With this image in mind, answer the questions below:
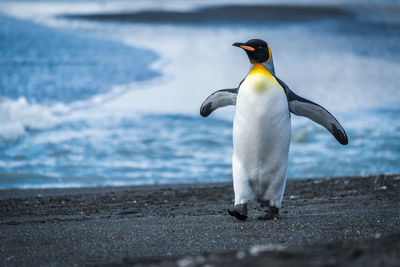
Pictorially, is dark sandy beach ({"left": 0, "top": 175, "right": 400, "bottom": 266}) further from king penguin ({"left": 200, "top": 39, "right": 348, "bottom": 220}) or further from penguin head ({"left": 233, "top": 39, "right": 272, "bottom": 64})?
penguin head ({"left": 233, "top": 39, "right": 272, "bottom": 64})

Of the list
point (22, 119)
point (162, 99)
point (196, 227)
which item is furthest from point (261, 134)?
point (162, 99)

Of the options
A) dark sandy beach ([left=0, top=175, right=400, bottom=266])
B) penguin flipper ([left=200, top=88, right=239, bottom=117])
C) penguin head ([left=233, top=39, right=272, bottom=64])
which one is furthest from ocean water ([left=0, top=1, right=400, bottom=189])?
penguin head ([left=233, top=39, right=272, bottom=64])

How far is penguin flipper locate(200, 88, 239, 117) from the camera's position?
5.78 meters

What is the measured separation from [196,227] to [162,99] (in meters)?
10.3

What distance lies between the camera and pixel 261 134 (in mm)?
5352

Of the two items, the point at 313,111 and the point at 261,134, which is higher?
the point at 313,111

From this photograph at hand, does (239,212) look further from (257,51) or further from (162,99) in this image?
(162,99)

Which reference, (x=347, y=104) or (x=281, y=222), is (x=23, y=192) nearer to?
(x=281, y=222)

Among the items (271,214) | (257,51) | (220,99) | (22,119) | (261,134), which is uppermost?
(257,51)

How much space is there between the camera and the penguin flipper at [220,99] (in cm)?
578

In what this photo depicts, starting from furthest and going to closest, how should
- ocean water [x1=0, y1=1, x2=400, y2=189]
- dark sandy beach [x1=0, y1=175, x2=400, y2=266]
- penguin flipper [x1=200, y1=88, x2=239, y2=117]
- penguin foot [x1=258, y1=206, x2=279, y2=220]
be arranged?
ocean water [x1=0, y1=1, x2=400, y2=189] < penguin flipper [x1=200, y1=88, x2=239, y2=117] < penguin foot [x1=258, y1=206, x2=279, y2=220] < dark sandy beach [x1=0, y1=175, x2=400, y2=266]

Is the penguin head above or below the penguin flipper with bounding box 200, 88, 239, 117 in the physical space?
above

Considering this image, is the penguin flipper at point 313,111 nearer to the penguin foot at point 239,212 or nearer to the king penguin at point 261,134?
the king penguin at point 261,134

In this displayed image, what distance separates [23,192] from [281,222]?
136 inches
